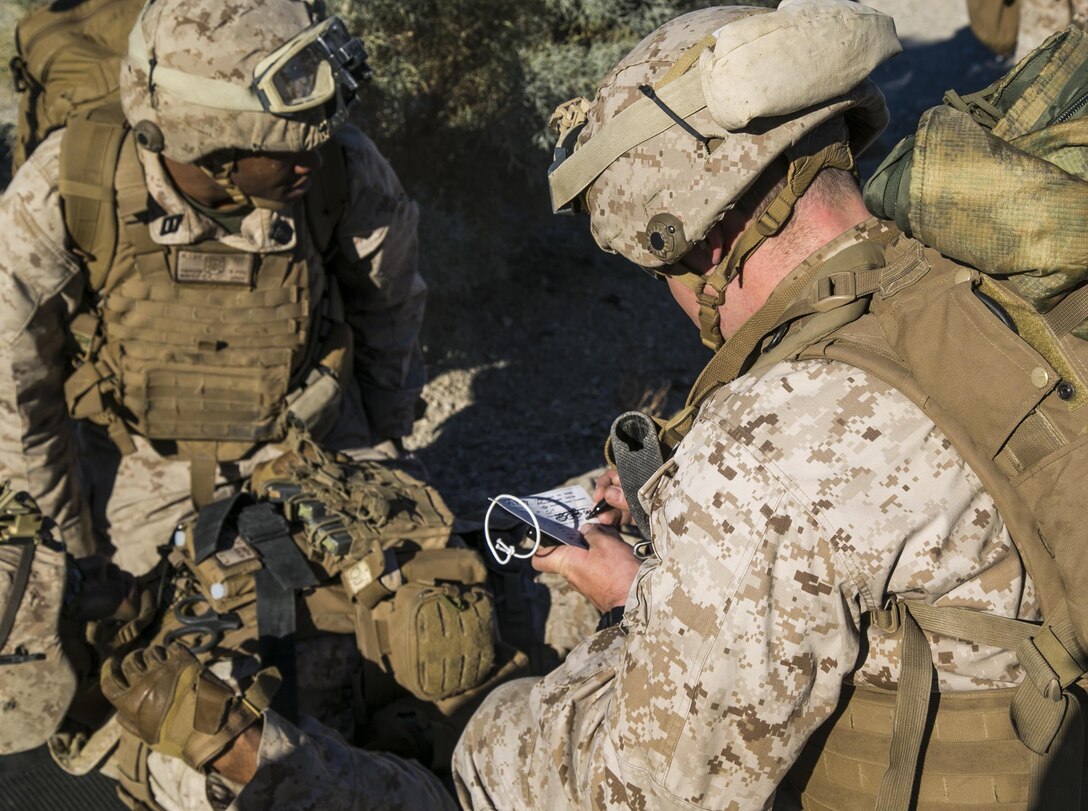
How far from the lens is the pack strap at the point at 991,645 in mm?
1846

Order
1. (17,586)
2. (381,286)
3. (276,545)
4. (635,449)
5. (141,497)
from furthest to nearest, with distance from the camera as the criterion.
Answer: (381,286) → (141,497) → (276,545) → (17,586) → (635,449)

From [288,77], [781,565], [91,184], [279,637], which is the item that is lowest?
[279,637]

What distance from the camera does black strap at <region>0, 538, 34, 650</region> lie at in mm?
3008

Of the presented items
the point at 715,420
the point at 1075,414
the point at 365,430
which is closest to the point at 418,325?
the point at 365,430

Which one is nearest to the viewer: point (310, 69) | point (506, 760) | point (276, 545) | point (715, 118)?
point (715, 118)

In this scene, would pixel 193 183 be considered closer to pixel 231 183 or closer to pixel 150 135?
pixel 231 183

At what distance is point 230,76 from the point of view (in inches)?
153

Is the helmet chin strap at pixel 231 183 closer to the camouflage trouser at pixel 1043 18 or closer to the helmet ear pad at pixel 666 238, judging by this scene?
the helmet ear pad at pixel 666 238

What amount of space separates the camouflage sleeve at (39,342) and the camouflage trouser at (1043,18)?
13.3 feet

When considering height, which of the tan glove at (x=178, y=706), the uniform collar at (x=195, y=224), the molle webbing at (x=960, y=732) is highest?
the molle webbing at (x=960, y=732)

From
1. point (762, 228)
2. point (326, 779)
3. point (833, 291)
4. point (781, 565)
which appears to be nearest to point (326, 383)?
point (326, 779)

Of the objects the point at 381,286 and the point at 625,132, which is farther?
the point at 381,286

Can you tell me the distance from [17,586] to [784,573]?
2.12 metres

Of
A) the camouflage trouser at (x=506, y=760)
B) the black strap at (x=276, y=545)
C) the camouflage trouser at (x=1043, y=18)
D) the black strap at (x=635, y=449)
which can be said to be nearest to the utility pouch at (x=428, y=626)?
the black strap at (x=276, y=545)
